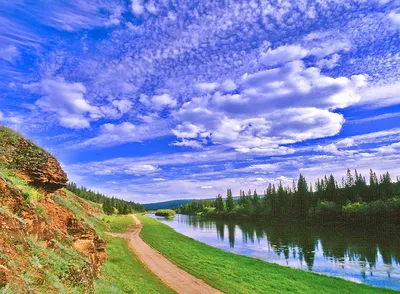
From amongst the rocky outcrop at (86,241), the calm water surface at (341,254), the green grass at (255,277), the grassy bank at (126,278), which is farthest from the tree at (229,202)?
the rocky outcrop at (86,241)

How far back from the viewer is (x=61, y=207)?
18500mm

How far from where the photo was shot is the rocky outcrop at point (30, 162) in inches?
660

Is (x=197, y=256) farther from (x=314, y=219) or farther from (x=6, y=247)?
(x=314, y=219)

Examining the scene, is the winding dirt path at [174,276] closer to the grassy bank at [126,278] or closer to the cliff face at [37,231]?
the grassy bank at [126,278]

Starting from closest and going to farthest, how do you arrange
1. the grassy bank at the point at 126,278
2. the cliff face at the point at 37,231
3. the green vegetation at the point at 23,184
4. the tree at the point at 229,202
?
the cliff face at the point at 37,231 → the green vegetation at the point at 23,184 → the grassy bank at the point at 126,278 → the tree at the point at 229,202

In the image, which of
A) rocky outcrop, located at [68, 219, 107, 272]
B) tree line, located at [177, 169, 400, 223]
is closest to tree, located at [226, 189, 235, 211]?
tree line, located at [177, 169, 400, 223]

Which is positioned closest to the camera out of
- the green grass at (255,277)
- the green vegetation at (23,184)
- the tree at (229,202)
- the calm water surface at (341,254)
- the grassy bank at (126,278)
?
the green vegetation at (23,184)

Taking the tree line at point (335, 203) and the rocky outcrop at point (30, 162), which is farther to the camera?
the tree line at point (335, 203)

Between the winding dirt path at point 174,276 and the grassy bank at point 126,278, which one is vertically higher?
the grassy bank at point 126,278

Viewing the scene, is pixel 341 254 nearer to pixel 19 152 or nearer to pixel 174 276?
pixel 174 276

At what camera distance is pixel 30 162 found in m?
17.5

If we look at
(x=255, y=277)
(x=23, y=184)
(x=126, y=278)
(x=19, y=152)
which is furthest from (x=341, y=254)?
(x=19, y=152)

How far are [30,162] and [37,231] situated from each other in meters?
6.23

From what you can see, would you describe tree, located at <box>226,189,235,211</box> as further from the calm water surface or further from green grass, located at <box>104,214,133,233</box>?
the calm water surface
